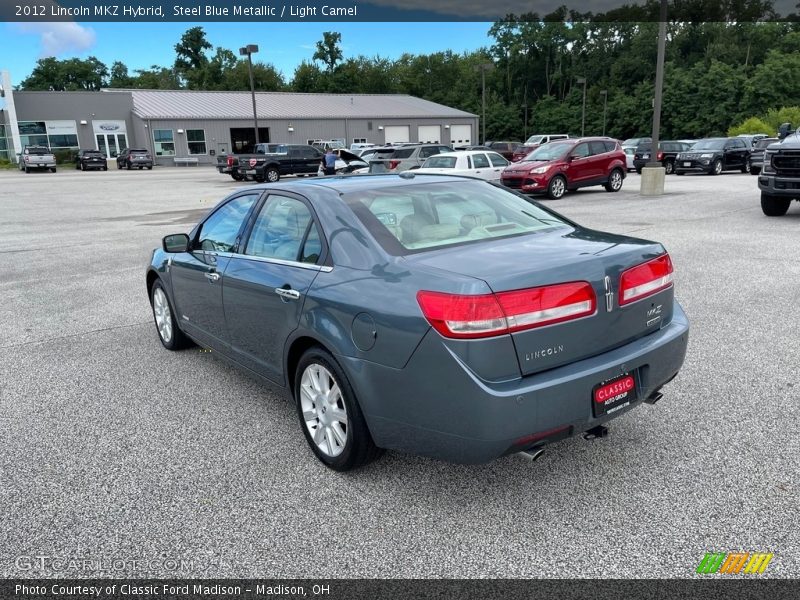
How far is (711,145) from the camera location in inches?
1131

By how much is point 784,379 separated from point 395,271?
10.5 feet

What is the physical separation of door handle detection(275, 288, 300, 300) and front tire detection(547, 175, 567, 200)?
52.9ft

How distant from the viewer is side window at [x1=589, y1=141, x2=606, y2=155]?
1994cm

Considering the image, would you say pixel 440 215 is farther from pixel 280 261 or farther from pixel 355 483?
pixel 355 483

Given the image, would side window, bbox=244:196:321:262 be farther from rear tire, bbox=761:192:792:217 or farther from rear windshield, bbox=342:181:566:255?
rear tire, bbox=761:192:792:217

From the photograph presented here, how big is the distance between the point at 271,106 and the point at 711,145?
40.9 meters

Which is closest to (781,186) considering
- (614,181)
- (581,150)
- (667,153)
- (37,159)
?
(581,150)

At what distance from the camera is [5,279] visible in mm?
9227

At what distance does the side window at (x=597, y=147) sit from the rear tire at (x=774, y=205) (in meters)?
7.49

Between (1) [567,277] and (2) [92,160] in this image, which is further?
(2) [92,160]

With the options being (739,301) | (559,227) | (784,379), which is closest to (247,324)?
(559,227)

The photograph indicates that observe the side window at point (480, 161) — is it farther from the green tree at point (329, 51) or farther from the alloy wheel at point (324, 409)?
the green tree at point (329, 51)

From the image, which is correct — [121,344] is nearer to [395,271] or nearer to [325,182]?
[325,182]

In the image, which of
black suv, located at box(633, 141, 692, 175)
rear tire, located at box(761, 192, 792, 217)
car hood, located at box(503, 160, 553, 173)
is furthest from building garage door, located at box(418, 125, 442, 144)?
rear tire, located at box(761, 192, 792, 217)
